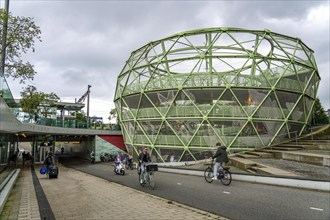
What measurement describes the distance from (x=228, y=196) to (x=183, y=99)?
15.6 metres

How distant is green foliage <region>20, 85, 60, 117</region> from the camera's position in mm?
35219

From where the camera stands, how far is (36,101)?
36.2 metres

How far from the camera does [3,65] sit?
431 inches

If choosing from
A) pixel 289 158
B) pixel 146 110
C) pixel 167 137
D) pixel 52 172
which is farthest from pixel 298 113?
pixel 52 172

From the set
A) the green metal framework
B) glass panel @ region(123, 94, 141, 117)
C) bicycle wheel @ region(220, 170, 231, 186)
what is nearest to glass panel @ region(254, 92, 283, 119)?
the green metal framework

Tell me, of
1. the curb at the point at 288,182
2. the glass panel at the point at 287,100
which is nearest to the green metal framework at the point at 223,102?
the glass panel at the point at 287,100

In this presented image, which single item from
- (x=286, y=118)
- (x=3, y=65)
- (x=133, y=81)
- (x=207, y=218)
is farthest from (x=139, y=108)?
(x=207, y=218)

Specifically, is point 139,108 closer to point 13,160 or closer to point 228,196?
point 13,160

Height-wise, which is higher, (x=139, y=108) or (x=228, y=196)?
(x=139, y=108)

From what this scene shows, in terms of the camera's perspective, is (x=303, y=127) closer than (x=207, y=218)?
No

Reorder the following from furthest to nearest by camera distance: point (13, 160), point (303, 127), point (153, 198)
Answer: point (13, 160)
point (303, 127)
point (153, 198)

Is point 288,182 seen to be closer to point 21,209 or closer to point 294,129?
point 21,209

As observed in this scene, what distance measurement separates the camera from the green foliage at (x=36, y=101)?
35219mm

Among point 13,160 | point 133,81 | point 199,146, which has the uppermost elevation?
point 133,81
